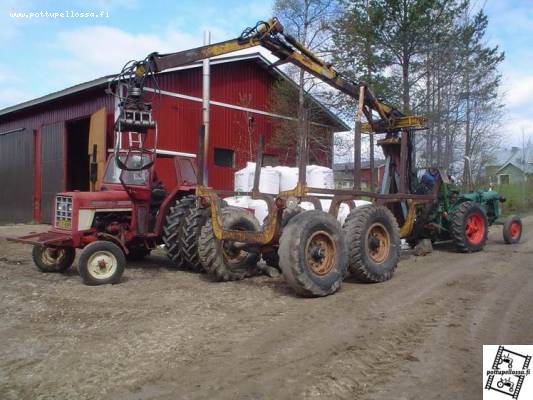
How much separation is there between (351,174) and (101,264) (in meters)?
11.9

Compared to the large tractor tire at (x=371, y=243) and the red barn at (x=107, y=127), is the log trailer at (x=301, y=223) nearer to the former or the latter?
the large tractor tire at (x=371, y=243)

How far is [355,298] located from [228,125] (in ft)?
39.3

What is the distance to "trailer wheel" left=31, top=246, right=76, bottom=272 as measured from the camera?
891 cm

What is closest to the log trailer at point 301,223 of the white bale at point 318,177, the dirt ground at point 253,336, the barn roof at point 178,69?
the dirt ground at point 253,336

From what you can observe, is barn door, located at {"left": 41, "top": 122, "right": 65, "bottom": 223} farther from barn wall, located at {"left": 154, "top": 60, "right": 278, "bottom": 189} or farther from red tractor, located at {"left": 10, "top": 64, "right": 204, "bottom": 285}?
red tractor, located at {"left": 10, "top": 64, "right": 204, "bottom": 285}

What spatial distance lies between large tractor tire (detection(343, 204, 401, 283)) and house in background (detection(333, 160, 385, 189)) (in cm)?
346

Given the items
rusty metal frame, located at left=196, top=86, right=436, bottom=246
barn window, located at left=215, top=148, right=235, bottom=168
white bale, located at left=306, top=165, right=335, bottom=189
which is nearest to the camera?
rusty metal frame, located at left=196, top=86, right=436, bottom=246

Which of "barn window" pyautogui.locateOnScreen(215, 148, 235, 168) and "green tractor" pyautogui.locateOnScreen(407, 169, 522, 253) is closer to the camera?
"green tractor" pyautogui.locateOnScreen(407, 169, 522, 253)

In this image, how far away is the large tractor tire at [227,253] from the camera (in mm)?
8117

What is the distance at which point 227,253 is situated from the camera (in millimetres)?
8531

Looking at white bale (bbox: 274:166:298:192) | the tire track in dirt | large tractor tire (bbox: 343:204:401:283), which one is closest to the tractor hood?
large tractor tire (bbox: 343:204:401:283)

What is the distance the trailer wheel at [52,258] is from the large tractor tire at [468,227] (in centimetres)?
757

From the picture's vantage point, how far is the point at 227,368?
4.36 metres

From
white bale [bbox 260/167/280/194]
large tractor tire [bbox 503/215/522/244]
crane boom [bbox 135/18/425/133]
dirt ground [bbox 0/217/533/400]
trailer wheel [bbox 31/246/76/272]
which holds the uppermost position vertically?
crane boom [bbox 135/18/425/133]
